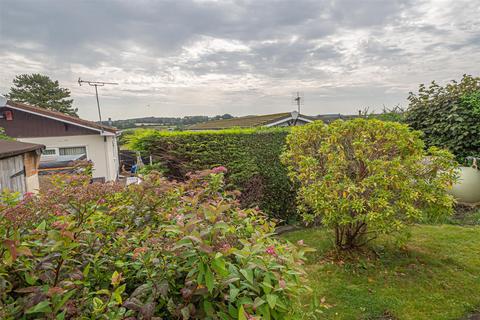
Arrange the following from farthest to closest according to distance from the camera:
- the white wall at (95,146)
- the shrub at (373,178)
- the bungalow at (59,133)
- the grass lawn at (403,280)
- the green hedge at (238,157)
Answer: the white wall at (95,146)
the bungalow at (59,133)
the green hedge at (238,157)
the shrub at (373,178)
the grass lawn at (403,280)

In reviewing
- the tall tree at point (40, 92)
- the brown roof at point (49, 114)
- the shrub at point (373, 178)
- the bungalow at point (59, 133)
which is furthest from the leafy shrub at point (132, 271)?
the tall tree at point (40, 92)

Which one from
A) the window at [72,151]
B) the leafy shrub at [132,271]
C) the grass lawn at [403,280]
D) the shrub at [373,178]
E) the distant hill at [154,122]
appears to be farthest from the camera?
the distant hill at [154,122]

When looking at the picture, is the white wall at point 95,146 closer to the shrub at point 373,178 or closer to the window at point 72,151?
the window at point 72,151

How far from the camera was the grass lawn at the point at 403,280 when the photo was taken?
3.12 m

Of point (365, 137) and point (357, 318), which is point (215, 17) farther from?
point (357, 318)

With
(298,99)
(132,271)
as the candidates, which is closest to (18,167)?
(132,271)

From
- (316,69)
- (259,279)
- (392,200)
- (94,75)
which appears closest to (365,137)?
(392,200)

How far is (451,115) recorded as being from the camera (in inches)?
271

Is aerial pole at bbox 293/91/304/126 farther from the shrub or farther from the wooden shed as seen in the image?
the wooden shed

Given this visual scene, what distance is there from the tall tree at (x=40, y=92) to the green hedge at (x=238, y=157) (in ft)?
100

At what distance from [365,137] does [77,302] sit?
399cm

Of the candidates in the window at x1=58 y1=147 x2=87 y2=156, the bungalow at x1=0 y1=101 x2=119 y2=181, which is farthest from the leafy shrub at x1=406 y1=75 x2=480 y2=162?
the window at x1=58 y1=147 x2=87 y2=156

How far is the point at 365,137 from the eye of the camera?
161 inches

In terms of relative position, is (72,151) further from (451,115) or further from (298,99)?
(451,115)
